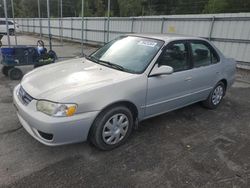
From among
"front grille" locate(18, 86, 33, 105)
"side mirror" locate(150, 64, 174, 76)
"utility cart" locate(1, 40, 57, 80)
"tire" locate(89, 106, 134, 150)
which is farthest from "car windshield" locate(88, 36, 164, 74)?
"utility cart" locate(1, 40, 57, 80)

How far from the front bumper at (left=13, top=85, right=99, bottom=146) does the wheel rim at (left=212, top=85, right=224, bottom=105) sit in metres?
2.98

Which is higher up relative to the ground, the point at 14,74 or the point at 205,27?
the point at 205,27

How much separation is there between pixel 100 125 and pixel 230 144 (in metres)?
2.07

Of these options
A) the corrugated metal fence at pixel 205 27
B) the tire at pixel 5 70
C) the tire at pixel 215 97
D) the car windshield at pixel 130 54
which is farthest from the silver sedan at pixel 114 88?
the corrugated metal fence at pixel 205 27

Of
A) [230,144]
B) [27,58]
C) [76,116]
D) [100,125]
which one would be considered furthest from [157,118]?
[27,58]

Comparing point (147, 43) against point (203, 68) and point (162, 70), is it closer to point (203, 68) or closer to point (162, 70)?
point (162, 70)

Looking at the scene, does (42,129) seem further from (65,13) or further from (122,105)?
(65,13)

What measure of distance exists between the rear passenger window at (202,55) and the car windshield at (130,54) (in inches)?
33.3

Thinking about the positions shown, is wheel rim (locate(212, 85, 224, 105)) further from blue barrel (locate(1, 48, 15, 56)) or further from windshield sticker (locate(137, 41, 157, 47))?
blue barrel (locate(1, 48, 15, 56))

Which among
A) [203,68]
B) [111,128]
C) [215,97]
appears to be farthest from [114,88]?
[215,97]

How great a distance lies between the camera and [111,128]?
2898mm

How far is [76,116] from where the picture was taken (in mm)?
2500

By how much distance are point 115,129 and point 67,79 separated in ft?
3.05

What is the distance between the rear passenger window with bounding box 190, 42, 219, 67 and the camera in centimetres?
391
